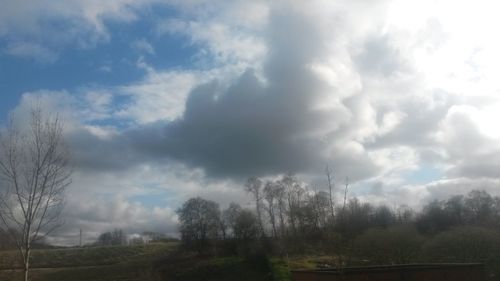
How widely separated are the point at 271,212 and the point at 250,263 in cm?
1108

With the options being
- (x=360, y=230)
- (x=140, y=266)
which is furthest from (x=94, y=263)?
(x=360, y=230)

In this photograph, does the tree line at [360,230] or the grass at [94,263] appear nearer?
the tree line at [360,230]

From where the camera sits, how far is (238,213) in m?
79.6

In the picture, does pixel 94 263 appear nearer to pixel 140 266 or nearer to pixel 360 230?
pixel 140 266

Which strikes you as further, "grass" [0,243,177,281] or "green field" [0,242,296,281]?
"grass" [0,243,177,281]

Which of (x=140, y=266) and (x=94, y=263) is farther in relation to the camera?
(x=94, y=263)

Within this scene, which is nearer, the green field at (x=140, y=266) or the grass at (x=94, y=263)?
the green field at (x=140, y=266)

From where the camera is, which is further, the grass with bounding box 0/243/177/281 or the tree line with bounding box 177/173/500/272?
the grass with bounding box 0/243/177/281

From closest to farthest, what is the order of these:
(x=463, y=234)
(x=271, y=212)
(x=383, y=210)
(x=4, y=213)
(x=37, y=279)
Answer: (x=4, y=213), (x=463, y=234), (x=37, y=279), (x=271, y=212), (x=383, y=210)

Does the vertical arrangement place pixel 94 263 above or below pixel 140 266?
above

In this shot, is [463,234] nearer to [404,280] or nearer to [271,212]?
[404,280]

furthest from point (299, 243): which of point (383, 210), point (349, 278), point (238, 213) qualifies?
point (349, 278)

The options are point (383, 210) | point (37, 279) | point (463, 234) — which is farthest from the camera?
point (383, 210)

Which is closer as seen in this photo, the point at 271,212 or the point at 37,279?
the point at 37,279
